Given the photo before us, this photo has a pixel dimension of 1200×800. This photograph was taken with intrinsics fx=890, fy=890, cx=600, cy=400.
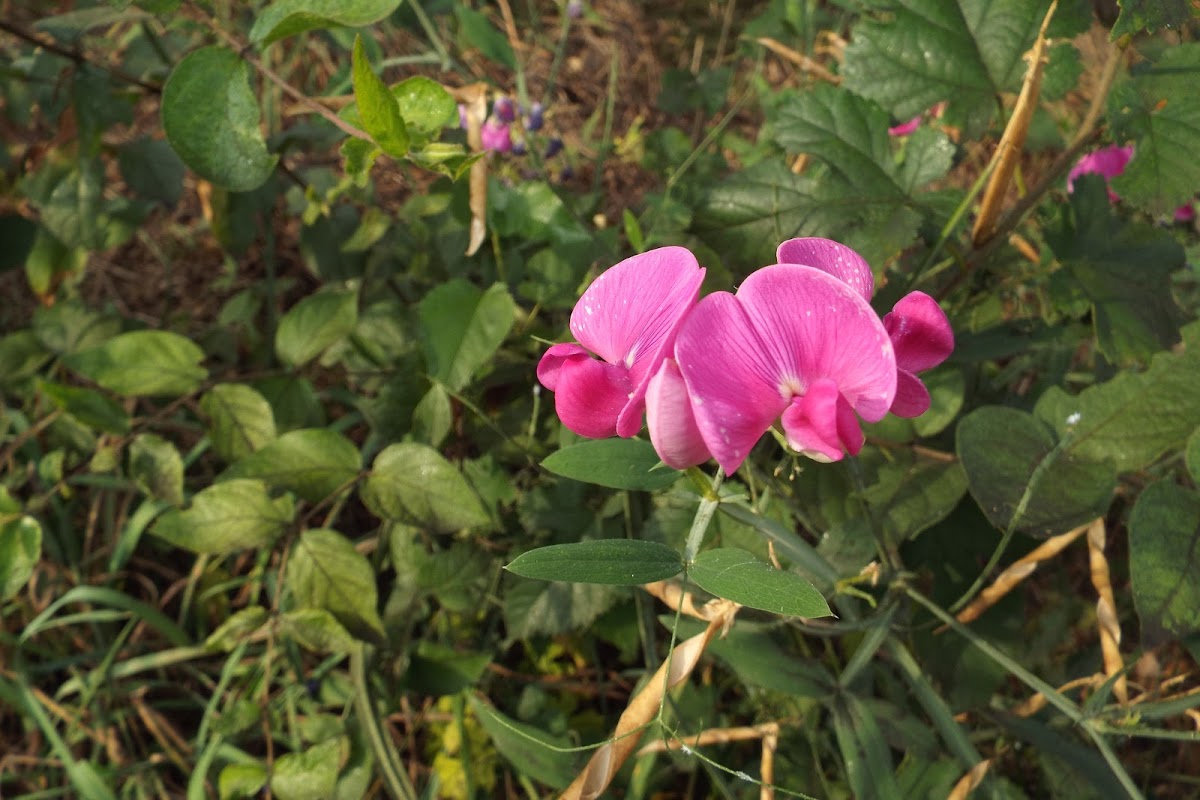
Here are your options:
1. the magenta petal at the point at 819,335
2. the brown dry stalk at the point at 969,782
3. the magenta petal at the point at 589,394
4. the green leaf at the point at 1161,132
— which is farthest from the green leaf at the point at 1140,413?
the magenta petal at the point at 589,394

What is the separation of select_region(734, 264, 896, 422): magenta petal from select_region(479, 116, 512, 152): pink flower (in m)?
1.06

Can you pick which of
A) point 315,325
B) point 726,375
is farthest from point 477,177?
point 726,375

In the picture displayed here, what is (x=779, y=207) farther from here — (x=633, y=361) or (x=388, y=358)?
(x=388, y=358)

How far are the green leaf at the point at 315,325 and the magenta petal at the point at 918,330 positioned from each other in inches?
32.7

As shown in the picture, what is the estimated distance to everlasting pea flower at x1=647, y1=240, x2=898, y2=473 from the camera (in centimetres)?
60

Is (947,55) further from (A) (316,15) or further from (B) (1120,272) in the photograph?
(A) (316,15)

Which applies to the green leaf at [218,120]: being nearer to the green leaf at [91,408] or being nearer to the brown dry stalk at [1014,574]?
the green leaf at [91,408]

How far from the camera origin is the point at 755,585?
0.63 m

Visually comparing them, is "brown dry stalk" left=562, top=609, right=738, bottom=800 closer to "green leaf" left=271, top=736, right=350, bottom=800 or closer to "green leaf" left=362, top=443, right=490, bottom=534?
"green leaf" left=362, top=443, right=490, bottom=534

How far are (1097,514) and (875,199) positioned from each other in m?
0.44

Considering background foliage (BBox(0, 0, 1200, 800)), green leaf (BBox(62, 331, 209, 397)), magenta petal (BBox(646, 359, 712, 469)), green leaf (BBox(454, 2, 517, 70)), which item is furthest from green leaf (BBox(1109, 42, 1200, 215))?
green leaf (BBox(62, 331, 209, 397))

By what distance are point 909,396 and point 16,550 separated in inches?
44.9

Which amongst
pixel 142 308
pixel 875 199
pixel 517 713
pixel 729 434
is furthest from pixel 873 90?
pixel 142 308

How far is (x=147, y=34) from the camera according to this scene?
1.51m
